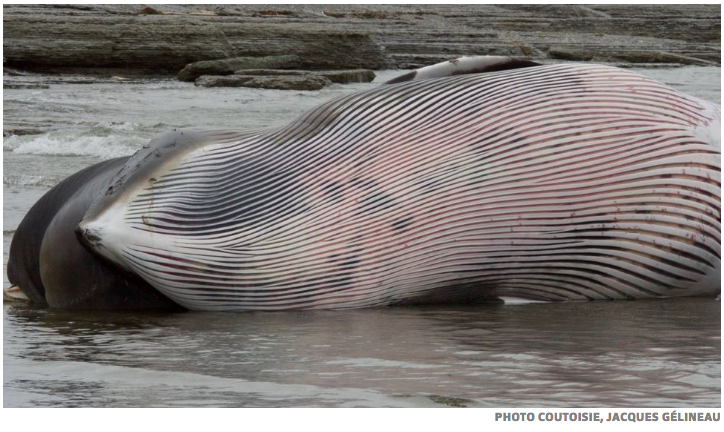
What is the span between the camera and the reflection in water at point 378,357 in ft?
13.3

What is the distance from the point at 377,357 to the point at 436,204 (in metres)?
1.26

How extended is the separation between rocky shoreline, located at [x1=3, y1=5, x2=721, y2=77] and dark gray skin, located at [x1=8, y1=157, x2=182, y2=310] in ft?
90.9

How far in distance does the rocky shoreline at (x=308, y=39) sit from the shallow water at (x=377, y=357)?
28.8 m

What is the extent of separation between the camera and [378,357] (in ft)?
15.5

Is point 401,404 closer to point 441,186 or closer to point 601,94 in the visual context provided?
point 441,186

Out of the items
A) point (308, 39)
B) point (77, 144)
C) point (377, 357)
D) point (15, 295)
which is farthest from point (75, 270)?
point (308, 39)

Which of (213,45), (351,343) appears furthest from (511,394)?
(213,45)

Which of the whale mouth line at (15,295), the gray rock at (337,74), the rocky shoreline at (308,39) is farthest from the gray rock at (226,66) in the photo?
the whale mouth line at (15,295)

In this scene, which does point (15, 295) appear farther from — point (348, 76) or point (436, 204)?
point (348, 76)

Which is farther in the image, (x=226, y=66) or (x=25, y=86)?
(x=226, y=66)

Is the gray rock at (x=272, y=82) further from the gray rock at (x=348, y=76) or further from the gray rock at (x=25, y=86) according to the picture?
the gray rock at (x=25, y=86)

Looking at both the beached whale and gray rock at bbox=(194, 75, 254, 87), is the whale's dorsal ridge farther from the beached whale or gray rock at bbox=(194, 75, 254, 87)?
gray rock at bbox=(194, 75, 254, 87)

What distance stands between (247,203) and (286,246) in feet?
0.97

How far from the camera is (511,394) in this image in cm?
400
